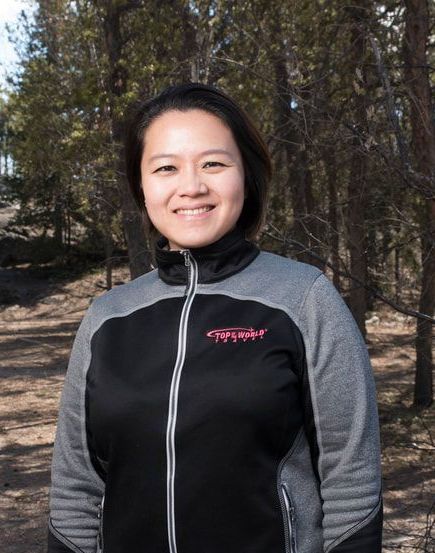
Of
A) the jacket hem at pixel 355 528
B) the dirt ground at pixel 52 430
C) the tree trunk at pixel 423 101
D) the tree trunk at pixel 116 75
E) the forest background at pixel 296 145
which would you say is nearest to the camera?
the jacket hem at pixel 355 528

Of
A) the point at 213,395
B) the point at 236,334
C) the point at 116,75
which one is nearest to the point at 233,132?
the point at 236,334

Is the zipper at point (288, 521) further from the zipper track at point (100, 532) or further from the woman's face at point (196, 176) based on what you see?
the woman's face at point (196, 176)

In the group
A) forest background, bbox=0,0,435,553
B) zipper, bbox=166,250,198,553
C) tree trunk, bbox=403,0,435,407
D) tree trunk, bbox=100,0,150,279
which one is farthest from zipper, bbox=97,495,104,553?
tree trunk, bbox=100,0,150,279

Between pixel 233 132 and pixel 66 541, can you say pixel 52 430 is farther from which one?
pixel 233 132

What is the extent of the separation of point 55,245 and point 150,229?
26.8 meters

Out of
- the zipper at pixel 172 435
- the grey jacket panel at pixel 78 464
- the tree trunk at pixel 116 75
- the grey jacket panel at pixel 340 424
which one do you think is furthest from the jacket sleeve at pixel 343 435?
the tree trunk at pixel 116 75

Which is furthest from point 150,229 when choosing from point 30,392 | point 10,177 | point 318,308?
point 10,177

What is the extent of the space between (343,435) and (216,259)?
0.47m

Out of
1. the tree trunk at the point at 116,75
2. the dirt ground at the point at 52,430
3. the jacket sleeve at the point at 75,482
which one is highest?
the tree trunk at the point at 116,75

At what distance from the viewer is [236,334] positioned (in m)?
1.60

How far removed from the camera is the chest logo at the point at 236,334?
1.59m

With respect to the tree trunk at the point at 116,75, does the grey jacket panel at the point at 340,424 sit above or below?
below

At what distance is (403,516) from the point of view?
7066 mm

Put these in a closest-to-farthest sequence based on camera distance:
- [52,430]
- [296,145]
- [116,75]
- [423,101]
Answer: [423,101], [296,145], [52,430], [116,75]
